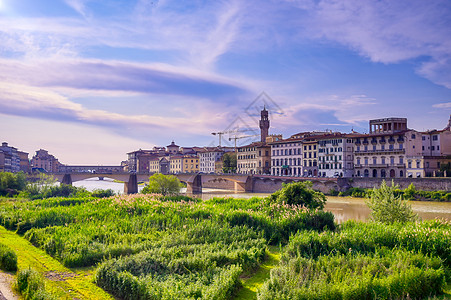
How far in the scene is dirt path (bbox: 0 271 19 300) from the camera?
1135cm

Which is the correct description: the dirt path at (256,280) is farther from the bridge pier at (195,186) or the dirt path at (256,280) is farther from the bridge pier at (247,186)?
the bridge pier at (247,186)

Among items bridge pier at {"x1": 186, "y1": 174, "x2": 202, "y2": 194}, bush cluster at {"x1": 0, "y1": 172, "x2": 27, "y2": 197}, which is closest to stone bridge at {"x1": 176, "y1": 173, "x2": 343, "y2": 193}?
bridge pier at {"x1": 186, "y1": 174, "x2": 202, "y2": 194}

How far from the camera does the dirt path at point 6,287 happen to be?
11354 mm

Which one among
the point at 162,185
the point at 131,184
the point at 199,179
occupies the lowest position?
the point at 131,184

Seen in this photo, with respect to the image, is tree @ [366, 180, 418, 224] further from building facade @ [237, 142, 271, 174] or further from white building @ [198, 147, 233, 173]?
white building @ [198, 147, 233, 173]

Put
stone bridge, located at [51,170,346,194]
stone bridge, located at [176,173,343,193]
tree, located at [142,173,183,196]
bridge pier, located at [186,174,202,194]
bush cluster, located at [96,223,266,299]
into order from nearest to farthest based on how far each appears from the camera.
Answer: bush cluster, located at [96,223,266,299] < tree, located at [142,173,183,196] < stone bridge, located at [51,170,346,194] < stone bridge, located at [176,173,343,193] < bridge pier, located at [186,174,202,194]

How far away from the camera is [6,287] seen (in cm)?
1228

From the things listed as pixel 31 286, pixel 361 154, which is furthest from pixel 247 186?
pixel 31 286

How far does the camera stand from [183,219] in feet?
77.0

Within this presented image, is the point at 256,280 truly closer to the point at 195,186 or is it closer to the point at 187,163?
the point at 195,186

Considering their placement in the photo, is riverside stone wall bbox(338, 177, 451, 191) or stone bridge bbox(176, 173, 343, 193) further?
stone bridge bbox(176, 173, 343, 193)

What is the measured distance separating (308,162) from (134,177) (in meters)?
40.4

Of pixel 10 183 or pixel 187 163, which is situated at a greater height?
pixel 187 163

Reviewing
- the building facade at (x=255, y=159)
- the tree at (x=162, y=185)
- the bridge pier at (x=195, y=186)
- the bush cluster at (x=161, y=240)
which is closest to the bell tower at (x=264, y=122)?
the building facade at (x=255, y=159)
